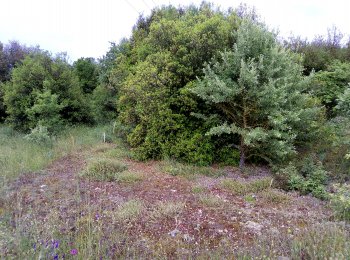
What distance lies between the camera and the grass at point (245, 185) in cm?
509

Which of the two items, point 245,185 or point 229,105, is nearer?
point 245,185

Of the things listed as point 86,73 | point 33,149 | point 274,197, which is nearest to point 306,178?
point 274,197

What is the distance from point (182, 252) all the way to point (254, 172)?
Answer: 12.4ft

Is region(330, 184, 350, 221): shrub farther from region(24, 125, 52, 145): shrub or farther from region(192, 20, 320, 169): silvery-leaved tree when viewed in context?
region(24, 125, 52, 145): shrub

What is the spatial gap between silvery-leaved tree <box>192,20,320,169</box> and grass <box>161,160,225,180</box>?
74 centimetres

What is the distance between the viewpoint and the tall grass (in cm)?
602

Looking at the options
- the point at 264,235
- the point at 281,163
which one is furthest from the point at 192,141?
the point at 264,235

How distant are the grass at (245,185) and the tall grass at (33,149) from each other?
4.18 metres

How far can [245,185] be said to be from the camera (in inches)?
206

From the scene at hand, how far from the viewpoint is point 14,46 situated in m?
15.3

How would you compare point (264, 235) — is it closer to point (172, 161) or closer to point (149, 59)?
point (172, 161)

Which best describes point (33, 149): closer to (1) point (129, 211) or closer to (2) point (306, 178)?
(1) point (129, 211)

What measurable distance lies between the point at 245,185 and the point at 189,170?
1.48 m

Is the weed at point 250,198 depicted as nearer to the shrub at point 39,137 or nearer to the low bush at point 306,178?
the low bush at point 306,178
